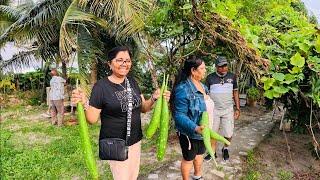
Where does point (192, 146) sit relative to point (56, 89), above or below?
below

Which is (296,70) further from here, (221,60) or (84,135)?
(84,135)

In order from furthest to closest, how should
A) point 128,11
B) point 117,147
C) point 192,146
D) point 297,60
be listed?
1. point 128,11
2. point 297,60
3. point 192,146
4. point 117,147

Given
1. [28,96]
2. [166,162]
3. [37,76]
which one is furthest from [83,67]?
[37,76]

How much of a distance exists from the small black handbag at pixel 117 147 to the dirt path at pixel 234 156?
2.09 metres

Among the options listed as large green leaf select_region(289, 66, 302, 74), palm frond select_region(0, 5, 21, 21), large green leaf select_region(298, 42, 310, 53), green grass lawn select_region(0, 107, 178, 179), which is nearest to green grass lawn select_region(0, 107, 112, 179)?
green grass lawn select_region(0, 107, 178, 179)

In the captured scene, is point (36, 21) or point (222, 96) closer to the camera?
point (222, 96)

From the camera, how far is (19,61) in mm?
12484

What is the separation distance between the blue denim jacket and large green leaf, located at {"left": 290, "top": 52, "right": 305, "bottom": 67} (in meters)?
1.26

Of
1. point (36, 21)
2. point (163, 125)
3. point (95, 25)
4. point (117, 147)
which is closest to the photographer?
point (117, 147)

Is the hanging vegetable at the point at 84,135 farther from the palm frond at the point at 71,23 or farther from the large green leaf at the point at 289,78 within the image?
the palm frond at the point at 71,23

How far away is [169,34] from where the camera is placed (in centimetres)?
529

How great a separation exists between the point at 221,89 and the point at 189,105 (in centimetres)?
171

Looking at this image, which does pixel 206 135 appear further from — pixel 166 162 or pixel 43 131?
pixel 43 131

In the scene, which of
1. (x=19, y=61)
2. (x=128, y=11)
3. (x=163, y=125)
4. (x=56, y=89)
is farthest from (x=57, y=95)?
(x=163, y=125)
